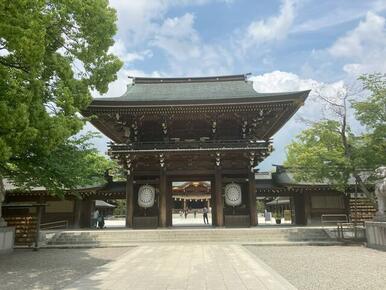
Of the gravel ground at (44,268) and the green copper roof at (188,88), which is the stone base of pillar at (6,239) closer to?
the gravel ground at (44,268)

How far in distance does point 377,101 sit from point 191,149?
34.2 feet

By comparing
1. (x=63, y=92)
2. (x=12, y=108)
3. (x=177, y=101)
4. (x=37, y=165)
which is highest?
(x=177, y=101)

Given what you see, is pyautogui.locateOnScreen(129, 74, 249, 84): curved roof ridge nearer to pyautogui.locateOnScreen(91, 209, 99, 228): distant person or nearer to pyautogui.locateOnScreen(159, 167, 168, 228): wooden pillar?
pyautogui.locateOnScreen(159, 167, 168, 228): wooden pillar

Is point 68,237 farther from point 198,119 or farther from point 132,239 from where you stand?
point 198,119

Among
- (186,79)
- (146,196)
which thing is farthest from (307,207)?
(186,79)

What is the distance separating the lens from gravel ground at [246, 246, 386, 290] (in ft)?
26.1

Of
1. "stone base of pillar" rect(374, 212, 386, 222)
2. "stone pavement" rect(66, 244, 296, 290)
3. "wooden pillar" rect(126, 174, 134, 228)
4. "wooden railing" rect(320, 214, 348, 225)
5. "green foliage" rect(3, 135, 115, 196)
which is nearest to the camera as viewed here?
"stone pavement" rect(66, 244, 296, 290)

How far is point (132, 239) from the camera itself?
58.8ft

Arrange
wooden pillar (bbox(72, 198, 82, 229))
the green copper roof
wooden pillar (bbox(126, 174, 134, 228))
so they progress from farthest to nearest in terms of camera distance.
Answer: wooden pillar (bbox(72, 198, 82, 229)) < the green copper roof < wooden pillar (bbox(126, 174, 134, 228))

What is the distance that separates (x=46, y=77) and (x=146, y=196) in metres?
12.1

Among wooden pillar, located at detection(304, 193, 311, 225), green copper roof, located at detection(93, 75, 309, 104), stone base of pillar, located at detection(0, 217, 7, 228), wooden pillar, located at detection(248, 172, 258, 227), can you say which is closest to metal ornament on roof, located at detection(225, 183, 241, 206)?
wooden pillar, located at detection(248, 172, 258, 227)

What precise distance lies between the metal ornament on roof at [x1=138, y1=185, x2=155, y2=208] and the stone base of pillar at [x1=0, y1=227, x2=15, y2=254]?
830cm

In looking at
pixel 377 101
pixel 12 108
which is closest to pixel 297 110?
pixel 377 101

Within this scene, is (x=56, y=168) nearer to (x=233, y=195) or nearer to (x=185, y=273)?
(x=185, y=273)
